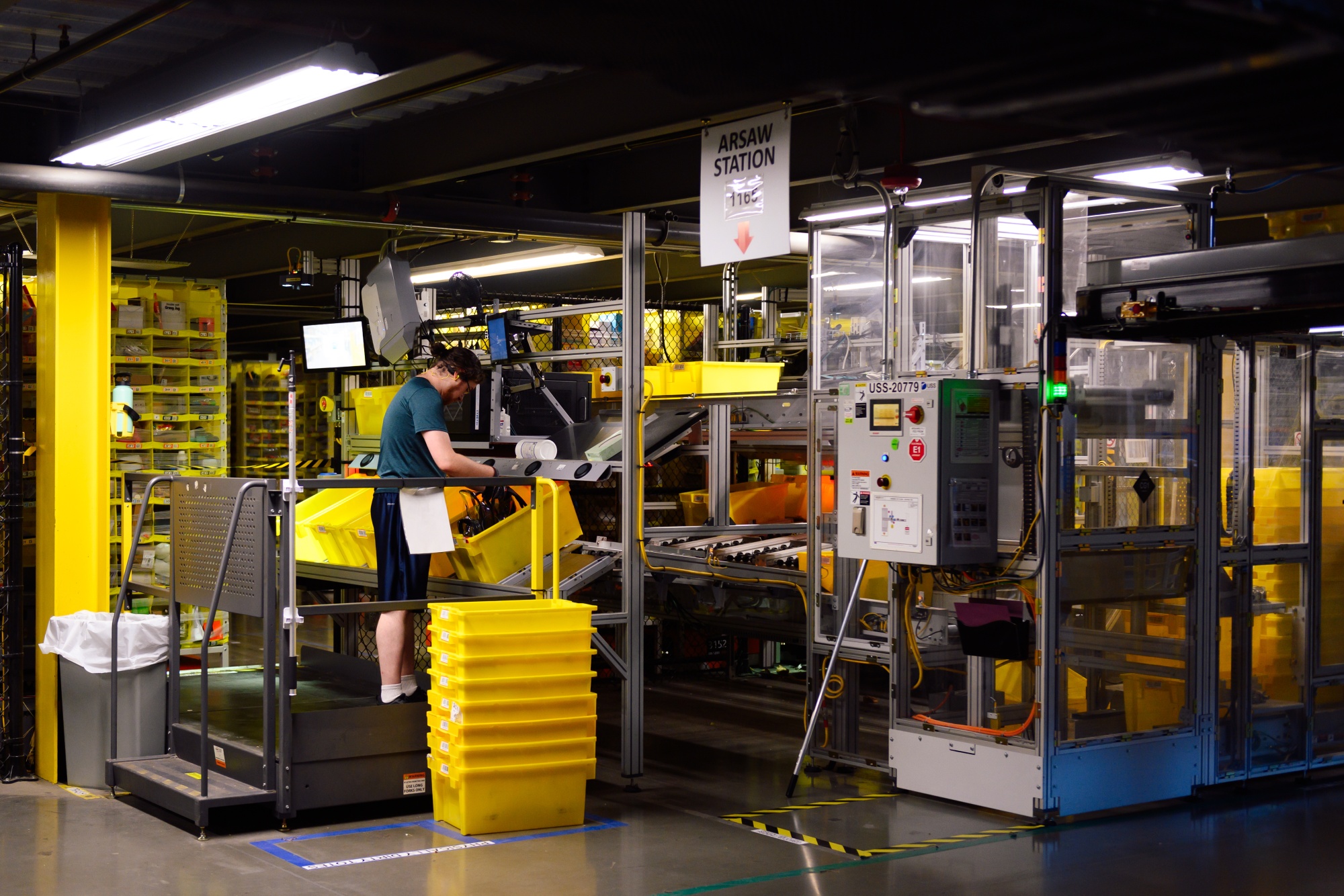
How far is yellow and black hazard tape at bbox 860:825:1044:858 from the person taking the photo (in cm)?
622

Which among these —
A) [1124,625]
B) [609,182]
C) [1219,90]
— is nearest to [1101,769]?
[1124,625]

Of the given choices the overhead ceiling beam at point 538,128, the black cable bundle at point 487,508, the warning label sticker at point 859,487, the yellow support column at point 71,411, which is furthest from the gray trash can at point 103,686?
the warning label sticker at point 859,487

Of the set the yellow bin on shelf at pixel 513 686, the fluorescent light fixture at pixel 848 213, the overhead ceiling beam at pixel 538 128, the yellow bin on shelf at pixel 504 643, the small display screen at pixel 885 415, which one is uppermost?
the overhead ceiling beam at pixel 538 128

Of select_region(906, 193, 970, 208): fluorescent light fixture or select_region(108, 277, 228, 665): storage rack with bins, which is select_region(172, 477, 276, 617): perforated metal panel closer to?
select_region(108, 277, 228, 665): storage rack with bins

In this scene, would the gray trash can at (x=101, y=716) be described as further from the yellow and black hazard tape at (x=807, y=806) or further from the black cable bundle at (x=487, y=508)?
the yellow and black hazard tape at (x=807, y=806)

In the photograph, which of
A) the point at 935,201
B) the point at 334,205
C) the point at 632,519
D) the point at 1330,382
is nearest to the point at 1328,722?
the point at 1330,382

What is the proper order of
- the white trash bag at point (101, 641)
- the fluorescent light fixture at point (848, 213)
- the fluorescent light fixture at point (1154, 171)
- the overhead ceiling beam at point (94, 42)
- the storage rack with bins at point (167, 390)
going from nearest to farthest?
the overhead ceiling beam at point (94, 42), the fluorescent light fixture at point (1154, 171), the white trash bag at point (101, 641), the fluorescent light fixture at point (848, 213), the storage rack with bins at point (167, 390)

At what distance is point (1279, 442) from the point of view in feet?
25.7

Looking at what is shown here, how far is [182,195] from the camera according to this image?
725 centimetres

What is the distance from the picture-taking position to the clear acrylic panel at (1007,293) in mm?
7098

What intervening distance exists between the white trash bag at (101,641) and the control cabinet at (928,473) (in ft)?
12.5

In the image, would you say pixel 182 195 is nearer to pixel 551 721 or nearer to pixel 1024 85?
pixel 551 721

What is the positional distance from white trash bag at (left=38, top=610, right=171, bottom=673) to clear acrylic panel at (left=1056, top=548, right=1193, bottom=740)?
15.6 ft

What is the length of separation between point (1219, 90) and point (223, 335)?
398 inches
